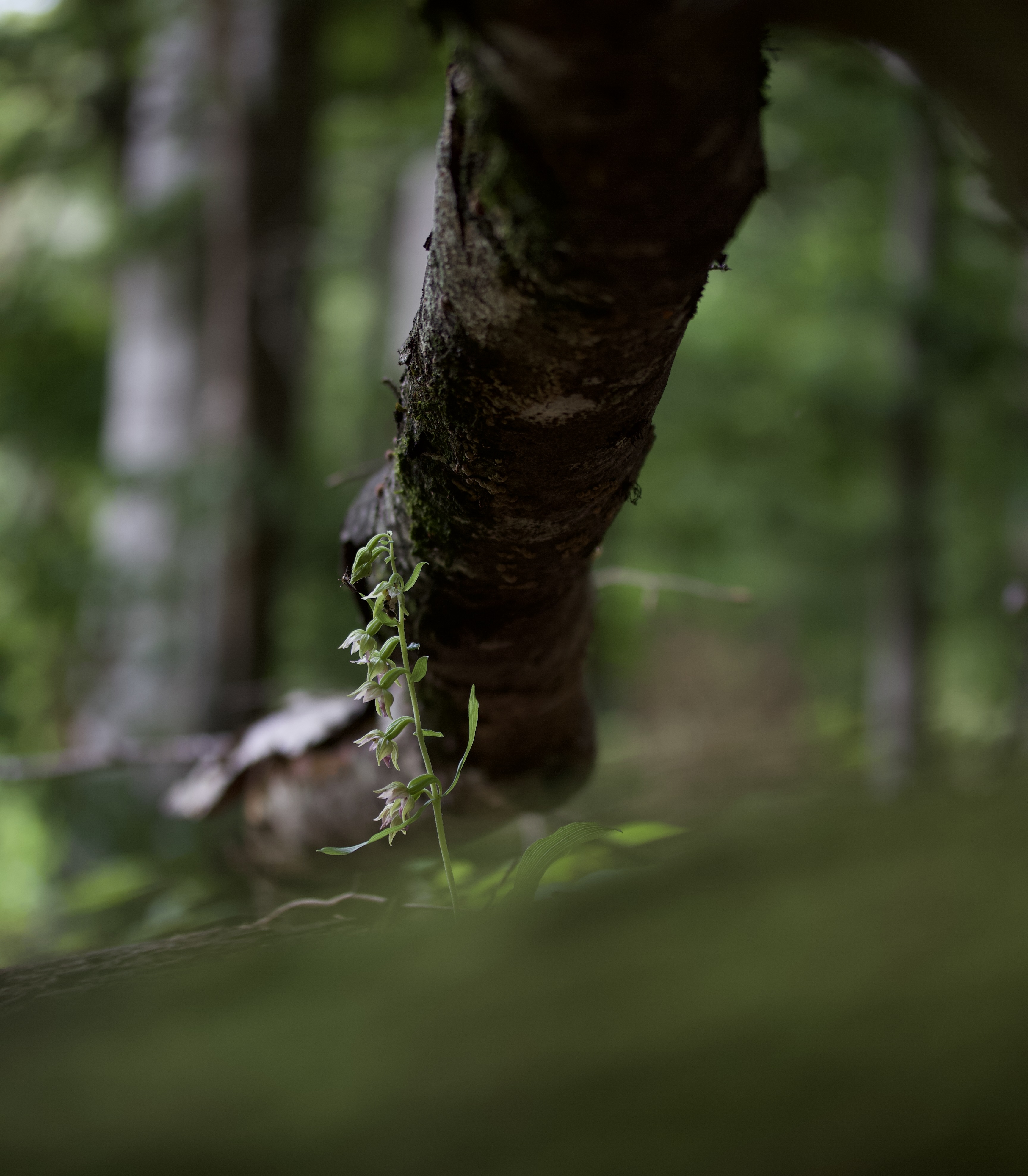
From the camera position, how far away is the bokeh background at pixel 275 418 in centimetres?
231

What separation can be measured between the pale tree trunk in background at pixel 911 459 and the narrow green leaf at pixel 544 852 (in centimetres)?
438

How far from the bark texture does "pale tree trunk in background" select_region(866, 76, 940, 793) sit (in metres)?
4.41

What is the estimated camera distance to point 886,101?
5.09 meters

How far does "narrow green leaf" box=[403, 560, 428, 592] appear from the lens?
765 millimetres

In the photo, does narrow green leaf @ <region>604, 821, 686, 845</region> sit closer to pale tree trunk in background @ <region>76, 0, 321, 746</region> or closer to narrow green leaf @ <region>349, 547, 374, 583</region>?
narrow green leaf @ <region>349, 547, 374, 583</region>

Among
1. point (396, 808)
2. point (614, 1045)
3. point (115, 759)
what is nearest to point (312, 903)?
point (396, 808)

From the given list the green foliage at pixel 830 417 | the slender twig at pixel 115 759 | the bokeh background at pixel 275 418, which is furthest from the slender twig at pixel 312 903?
the green foliage at pixel 830 417

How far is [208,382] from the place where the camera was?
3633 mm

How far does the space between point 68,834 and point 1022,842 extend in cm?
359

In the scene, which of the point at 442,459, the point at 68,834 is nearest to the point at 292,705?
the point at 442,459

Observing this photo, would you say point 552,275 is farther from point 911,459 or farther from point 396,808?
point 911,459

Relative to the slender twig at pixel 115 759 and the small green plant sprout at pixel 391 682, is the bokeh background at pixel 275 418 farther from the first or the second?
the small green plant sprout at pixel 391 682

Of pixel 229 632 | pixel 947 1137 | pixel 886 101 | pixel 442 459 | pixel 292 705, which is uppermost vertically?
pixel 886 101

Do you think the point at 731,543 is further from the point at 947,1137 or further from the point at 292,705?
the point at 947,1137
